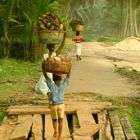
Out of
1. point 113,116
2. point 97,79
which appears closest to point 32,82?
point 97,79

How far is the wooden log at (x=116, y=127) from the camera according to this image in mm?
7234

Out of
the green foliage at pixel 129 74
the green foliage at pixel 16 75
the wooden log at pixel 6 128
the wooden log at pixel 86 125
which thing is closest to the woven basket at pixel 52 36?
the green foliage at pixel 16 75

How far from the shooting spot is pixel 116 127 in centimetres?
783

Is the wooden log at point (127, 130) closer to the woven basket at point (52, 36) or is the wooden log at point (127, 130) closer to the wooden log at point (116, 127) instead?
the wooden log at point (116, 127)

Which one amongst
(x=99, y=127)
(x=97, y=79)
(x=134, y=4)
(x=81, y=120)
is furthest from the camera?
(x=134, y=4)

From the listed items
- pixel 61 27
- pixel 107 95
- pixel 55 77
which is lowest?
pixel 107 95

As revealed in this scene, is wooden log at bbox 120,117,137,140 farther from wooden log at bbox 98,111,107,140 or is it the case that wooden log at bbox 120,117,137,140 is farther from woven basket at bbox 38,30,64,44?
woven basket at bbox 38,30,64,44

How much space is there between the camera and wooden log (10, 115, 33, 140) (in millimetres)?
6972

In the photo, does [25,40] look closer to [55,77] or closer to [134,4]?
[55,77]

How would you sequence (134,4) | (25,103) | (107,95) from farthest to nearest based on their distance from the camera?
(134,4), (107,95), (25,103)

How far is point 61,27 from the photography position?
1044cm

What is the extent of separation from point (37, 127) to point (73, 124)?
0.73 m

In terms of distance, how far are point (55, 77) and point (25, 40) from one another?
11.9 metres

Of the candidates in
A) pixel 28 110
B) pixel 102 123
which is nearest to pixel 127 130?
pixel 102 123
